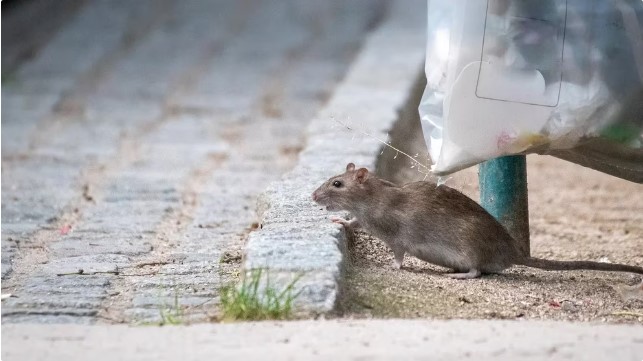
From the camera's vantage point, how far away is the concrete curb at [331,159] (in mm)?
4008

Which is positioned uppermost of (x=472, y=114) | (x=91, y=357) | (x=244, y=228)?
(x=472, y=114)

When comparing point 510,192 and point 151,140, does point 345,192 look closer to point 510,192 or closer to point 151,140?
point 510,192

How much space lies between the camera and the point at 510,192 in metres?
5.18

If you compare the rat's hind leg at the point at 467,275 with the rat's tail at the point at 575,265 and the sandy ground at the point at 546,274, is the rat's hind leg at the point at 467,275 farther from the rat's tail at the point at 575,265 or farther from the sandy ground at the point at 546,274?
the rat's tail at the point at 575,265

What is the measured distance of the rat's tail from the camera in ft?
15.2

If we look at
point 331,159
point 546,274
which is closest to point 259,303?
point 546,274

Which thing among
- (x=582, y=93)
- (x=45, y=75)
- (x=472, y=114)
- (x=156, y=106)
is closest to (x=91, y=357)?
(x=472, y=114)

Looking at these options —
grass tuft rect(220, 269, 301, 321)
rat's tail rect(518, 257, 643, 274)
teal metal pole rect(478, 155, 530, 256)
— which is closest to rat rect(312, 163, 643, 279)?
rat's tail rect(518, 257, 643, 274)

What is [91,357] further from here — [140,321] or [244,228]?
[244,228]

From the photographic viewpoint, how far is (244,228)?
573 centimetres

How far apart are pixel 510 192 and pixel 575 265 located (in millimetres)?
586

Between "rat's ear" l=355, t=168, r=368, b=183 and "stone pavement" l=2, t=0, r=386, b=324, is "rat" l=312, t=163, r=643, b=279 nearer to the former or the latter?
"rat's ear" l=355, t=168, r=368, b=183

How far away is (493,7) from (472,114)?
0.39 metres

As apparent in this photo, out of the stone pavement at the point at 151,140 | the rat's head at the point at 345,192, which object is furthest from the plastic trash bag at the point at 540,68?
the stone pavement at the point at 151,140
